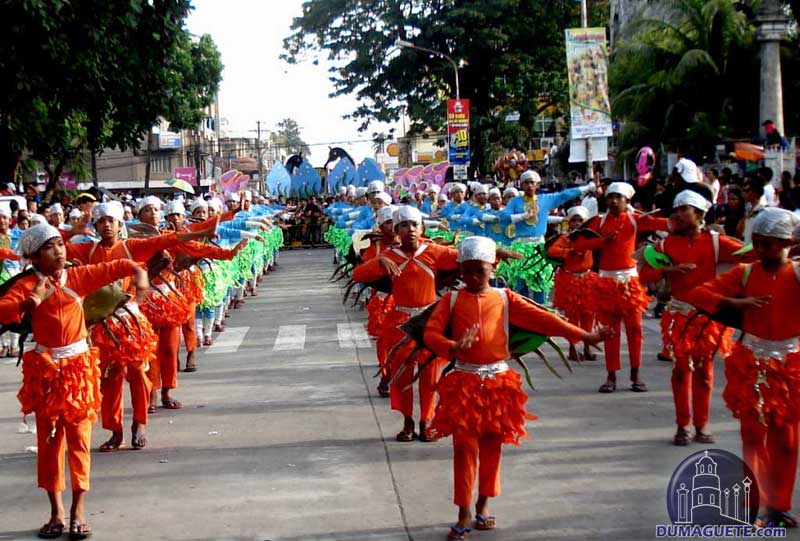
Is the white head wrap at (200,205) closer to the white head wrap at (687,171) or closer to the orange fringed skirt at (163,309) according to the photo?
the orange fringed skirt at (163,309)

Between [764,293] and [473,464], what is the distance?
2.01 meters

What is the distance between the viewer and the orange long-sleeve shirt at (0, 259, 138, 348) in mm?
6518

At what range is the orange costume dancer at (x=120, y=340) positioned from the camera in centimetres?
839

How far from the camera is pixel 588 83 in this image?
22906 millimetres

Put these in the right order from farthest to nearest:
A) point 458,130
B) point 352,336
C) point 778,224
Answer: point 458,130 → point 352,336 → point 778,224

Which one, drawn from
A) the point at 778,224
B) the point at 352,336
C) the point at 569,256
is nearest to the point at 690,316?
the point at 778,224

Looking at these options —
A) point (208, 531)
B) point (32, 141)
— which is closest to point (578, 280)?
point (208, 531)

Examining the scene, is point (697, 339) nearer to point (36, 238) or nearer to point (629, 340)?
point (629, 340)

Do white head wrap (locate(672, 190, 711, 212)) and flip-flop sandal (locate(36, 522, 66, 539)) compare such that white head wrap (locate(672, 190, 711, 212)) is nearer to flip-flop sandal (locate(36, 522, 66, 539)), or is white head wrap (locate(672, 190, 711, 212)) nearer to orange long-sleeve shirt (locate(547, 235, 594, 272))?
orange long-sleeve shirt (locate(547, 235, 594, 272))

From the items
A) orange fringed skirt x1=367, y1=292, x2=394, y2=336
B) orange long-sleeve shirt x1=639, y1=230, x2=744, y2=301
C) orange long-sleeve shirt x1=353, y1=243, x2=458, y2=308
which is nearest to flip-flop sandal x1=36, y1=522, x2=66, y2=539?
orange long-sleeve shirt x1=353, y1=243, x2=458, y2=308

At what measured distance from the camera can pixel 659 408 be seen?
378 inches

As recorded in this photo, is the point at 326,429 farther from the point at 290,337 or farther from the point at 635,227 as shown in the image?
the point at 290,337

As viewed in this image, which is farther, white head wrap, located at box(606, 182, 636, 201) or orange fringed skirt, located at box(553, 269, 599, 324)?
orange fringed skirt, located at box(553, 269, 599, 324)

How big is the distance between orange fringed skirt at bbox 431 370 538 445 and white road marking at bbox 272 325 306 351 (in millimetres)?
8505
